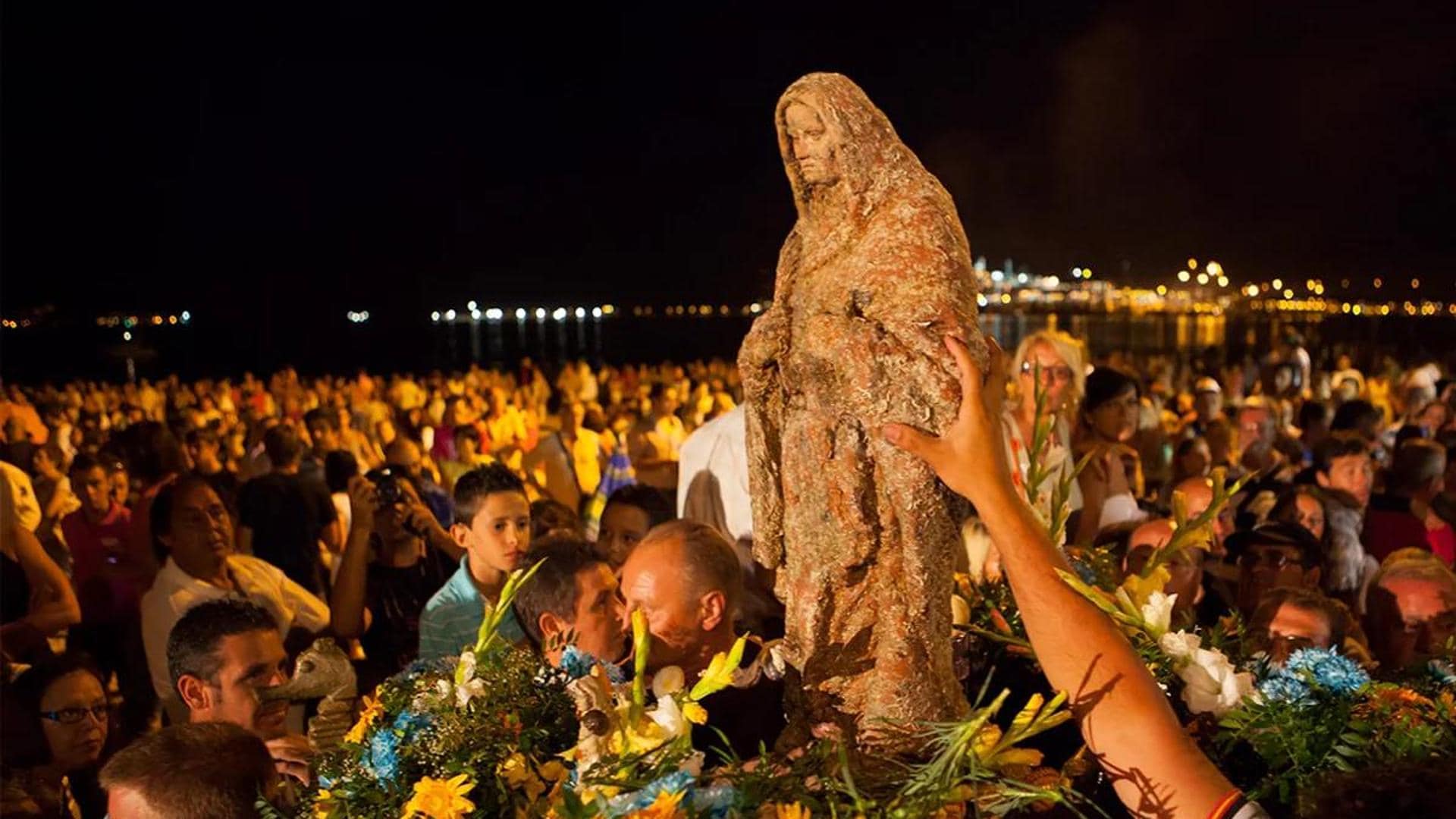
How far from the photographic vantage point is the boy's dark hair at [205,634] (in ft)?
12.8

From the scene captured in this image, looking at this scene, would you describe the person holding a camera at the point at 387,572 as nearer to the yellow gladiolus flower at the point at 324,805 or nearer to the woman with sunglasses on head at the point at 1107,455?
the yellow gladiolus flower at the point at 324,805

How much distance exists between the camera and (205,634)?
3918mm

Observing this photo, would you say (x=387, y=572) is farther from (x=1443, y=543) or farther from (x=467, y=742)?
(x=1443, y=543)

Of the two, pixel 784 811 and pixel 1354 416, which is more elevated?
pixel 1354 416

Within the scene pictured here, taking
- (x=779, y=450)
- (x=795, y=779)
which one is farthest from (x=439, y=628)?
(x=795, y=779)

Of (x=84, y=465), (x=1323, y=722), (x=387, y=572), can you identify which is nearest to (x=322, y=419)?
(x=84, y=465)

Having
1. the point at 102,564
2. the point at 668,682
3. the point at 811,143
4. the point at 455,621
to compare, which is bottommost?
the point at 102,564

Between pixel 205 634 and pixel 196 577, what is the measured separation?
60.5 inches

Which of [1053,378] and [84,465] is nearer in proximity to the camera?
[1053,378]

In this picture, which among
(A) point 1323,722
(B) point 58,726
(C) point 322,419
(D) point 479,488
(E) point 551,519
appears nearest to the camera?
(A) point 1323,722

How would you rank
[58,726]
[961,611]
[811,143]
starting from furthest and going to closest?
[58,726], [961,611], [811,143]

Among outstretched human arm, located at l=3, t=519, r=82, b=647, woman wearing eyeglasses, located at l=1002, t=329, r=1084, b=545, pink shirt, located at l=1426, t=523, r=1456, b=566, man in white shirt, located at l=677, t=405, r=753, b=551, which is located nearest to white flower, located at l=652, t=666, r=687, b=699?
man in white shirt, located at l=677, t=405, r=753, b=551

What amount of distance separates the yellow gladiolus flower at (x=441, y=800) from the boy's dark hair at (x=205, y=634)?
6.37 ft

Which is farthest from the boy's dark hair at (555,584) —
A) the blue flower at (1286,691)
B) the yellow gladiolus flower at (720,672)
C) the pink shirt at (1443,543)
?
the pink shirt at (1443,543)
